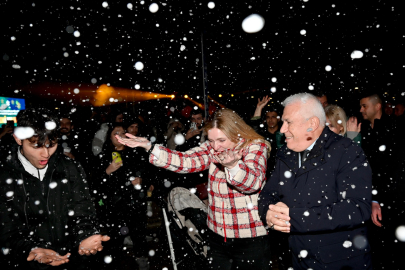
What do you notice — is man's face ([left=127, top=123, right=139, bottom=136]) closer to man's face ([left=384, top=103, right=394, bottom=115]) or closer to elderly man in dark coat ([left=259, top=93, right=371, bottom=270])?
elderly man in dark coat ([left=259, top=93, right=371, bottom=270])

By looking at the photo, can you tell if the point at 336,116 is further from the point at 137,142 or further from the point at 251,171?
the point at 137,142

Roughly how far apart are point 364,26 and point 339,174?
7351 mm

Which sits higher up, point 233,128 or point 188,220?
point 233,128

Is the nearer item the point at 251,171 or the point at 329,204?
the point at 329,204

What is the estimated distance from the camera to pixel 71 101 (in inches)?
765

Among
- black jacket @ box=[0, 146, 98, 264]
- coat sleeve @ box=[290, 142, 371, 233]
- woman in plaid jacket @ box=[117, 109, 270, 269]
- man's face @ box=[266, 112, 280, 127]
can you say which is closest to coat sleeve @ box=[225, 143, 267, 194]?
woman in plaid jacket @ box=[117, 109, 270, 269]

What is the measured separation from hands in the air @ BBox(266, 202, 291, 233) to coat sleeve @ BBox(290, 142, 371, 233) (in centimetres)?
4

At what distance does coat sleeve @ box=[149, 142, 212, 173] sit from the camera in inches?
110

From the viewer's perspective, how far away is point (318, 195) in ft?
6.22

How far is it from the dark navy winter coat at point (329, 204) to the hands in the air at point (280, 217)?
1.6 inches

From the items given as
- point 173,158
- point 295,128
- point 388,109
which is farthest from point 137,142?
point 388,109

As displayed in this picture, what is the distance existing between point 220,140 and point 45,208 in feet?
5.82

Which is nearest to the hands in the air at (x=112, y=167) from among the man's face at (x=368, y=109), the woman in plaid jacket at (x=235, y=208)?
the woman in plaid jacket at (x=235, y=208)

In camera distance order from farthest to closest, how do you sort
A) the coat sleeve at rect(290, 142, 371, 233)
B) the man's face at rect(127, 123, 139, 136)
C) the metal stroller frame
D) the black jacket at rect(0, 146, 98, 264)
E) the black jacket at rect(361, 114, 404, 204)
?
1. the man's face at rect(127, 123, 139, 136)
2. the metal stroller frame
3. the black jacket at rect(361, 114, 404, 204)
4. the black jacket at rect(0, 146, 98, 264)
5. the coat sleeve at rect(290, 142, 371, 233)
